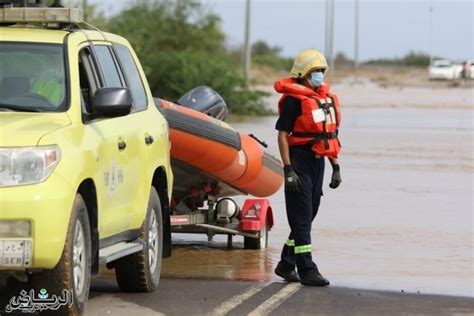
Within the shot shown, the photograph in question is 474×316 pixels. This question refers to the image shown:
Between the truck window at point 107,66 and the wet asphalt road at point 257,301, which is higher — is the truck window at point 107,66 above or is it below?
above

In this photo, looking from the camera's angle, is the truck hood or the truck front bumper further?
the truck hood

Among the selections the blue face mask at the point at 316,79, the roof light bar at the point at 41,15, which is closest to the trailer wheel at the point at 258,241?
the blue face mask at the point at 316,79

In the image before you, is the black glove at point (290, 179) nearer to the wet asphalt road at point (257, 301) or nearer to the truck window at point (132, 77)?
the wet asphalt road at point (257, 301)

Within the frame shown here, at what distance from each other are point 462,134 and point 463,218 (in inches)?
676

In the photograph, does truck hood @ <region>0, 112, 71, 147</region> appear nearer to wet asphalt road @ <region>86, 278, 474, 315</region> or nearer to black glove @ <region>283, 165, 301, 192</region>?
wet asphalt road @ <region>86, 278, 474, 315</region>

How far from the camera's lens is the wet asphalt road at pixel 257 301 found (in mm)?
9320

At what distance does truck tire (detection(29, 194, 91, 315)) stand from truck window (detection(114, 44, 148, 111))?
1.90 m

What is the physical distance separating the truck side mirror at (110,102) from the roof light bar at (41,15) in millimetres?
654

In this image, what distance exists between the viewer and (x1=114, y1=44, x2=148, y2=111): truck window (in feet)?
33.5

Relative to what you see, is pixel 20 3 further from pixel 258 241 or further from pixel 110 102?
pixel 258 241

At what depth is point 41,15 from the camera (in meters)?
9.20

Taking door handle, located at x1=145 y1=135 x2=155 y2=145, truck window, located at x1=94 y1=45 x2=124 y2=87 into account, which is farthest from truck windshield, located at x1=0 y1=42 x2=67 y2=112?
door handle, located at x1=145 y1=135 x2=155 y2=145

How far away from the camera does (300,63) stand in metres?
11.1

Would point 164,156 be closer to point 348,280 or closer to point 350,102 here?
point 348,280
